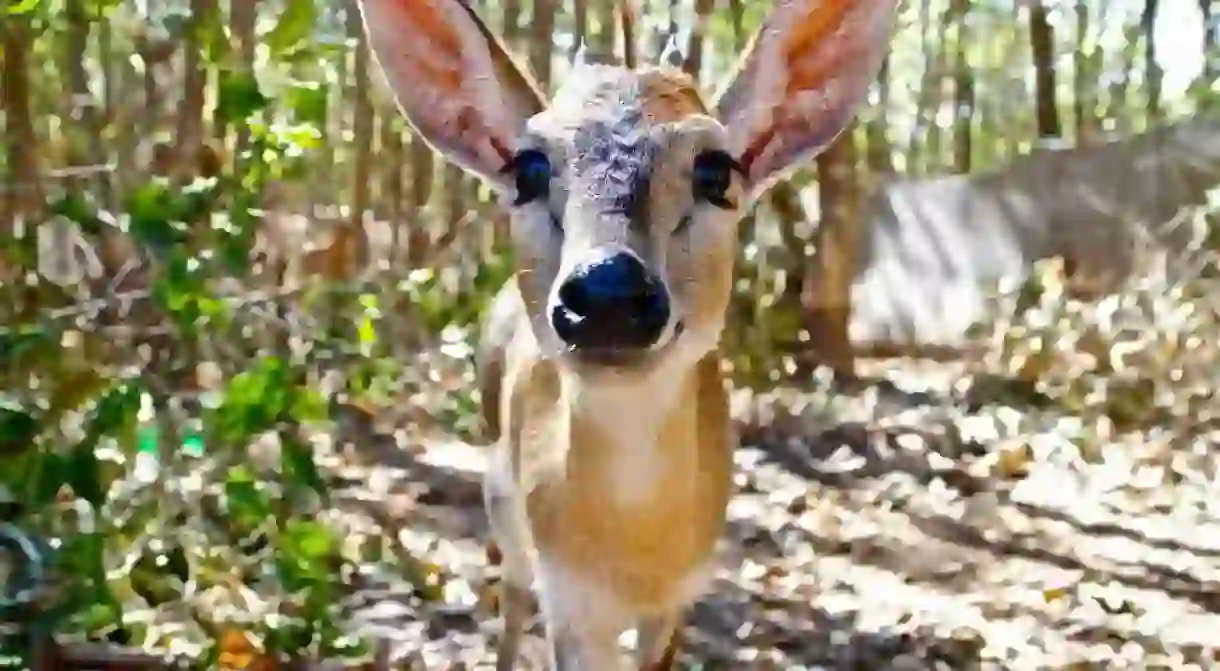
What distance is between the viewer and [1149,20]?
1.89 metres

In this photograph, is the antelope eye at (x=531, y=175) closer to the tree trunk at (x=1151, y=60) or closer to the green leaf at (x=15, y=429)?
the green leaf at (x=15, y=429)

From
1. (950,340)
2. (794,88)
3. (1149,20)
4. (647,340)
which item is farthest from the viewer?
(950,340)

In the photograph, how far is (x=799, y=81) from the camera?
1074mm

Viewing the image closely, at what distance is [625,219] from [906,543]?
121 cm

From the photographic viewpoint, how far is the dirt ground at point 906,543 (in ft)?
5.34

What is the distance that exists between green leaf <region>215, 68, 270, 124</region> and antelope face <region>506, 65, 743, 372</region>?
25 cm

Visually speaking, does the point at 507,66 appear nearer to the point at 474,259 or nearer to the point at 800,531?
the point at 474,259

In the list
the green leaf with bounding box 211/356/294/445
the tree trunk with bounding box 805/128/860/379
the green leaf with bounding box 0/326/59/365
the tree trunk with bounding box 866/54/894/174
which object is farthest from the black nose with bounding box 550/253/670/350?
the tree trunk with bounding box 805/128/860/379

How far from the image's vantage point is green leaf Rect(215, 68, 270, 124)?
109cm

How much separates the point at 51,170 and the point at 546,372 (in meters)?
0.54

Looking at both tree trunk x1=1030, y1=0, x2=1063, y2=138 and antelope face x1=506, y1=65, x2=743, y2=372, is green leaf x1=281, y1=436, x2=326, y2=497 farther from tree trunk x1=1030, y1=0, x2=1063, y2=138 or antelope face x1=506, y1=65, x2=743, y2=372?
tree trunk x1=1030, y1=0, x2=1063, y2=138

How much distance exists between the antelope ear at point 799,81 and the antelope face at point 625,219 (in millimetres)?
46

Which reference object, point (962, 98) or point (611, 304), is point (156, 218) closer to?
point (611, 304)

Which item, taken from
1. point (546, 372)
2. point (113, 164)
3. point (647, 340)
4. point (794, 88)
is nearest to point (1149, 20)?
point (794, 88)
